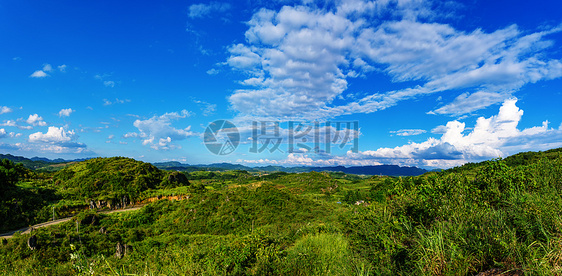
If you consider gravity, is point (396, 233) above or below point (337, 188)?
above

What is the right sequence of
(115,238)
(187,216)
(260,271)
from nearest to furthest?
(260,271), (115,238), (187,216)

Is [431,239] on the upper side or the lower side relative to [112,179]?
upper

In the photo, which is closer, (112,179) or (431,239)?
(431,239)

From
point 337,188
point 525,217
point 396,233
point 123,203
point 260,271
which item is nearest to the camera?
point 525,217

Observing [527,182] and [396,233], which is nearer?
[396,233]

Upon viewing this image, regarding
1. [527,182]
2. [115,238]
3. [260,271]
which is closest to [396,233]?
[260,271]

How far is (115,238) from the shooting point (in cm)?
3378

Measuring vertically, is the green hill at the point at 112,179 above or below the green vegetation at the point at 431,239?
below

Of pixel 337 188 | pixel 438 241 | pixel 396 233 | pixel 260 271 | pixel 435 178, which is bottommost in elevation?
pixel 337 188

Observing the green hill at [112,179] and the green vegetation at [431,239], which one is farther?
the green hill at [112,179]

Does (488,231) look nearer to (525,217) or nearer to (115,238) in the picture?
(525,217)

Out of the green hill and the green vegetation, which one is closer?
the green vegetation

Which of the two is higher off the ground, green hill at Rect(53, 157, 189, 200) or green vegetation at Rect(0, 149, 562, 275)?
green vegetation at Rect(0, 149, 562, 275)

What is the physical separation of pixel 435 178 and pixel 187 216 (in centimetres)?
4791
